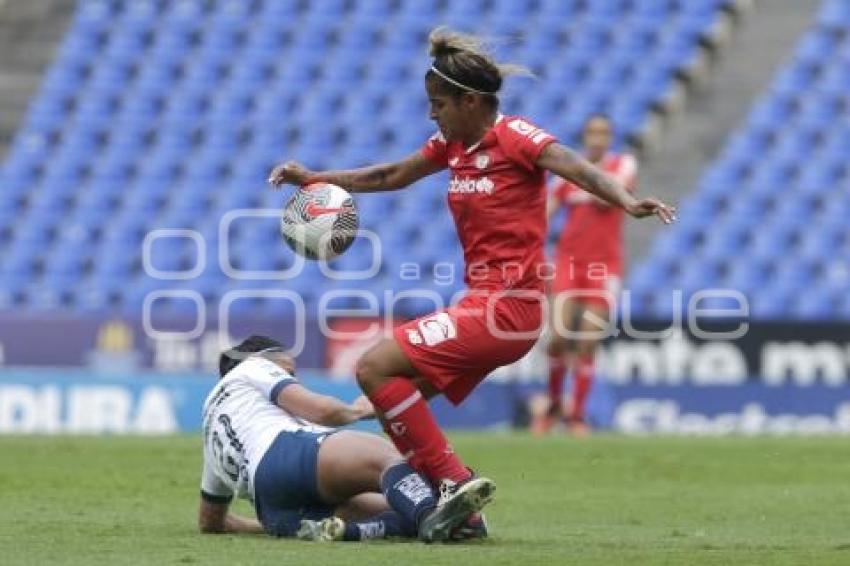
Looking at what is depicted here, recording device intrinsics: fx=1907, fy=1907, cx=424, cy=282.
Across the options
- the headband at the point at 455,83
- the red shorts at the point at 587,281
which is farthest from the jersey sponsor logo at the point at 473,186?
the red shorts at the point at 587,281

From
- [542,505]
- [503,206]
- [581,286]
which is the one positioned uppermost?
[503,206]

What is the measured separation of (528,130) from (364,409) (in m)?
1.41

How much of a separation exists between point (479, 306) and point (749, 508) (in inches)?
105

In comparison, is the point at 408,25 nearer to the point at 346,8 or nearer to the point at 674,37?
the point at 346,8

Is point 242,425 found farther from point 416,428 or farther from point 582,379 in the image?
point 582,379

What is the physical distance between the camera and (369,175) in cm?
918

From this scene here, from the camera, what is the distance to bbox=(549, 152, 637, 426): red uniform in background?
1627 cm

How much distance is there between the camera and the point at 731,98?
960 inches

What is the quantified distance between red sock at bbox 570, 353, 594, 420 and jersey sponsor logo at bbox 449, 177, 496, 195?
25.2ft

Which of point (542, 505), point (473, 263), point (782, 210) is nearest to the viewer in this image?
point (473, 263)

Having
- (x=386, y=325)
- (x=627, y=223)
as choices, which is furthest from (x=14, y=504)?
(x=627, y=223)

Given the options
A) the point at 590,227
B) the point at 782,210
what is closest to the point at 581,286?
the point at 590,227

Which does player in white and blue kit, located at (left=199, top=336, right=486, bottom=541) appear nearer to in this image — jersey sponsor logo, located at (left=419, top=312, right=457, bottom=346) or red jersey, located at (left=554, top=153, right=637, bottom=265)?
jersey sponsor logo, located at (left=419, top=312, right=457, bottom=346)

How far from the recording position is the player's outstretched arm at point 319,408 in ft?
26.9
